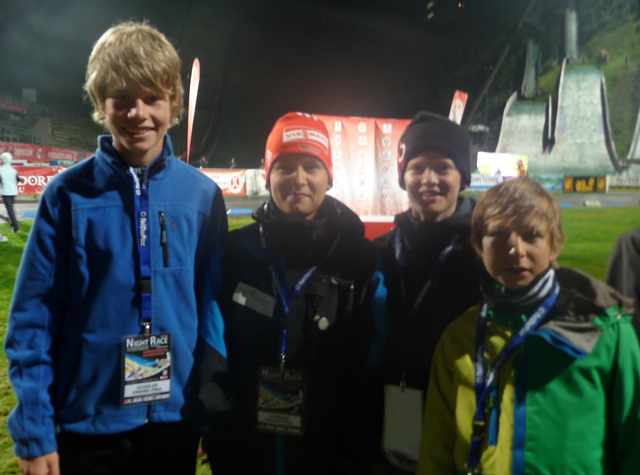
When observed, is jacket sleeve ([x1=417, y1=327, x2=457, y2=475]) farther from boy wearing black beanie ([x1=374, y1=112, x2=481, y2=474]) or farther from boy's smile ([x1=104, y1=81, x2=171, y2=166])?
boy's smile ([x1=104, y1=81, x2=171, y2=166])

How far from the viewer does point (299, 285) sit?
58.2 inches

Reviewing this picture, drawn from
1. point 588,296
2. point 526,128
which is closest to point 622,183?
point 526,128

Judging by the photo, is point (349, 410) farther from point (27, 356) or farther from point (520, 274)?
point (27, 356)

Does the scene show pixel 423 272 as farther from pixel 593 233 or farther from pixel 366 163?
pixel 366 163

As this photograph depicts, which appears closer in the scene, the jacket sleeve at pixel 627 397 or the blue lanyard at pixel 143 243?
the jacket sleeve at pixel 627 397

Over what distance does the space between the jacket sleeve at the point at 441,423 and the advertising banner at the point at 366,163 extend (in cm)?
84

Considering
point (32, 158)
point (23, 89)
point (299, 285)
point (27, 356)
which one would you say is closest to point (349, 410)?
point (299, 285)

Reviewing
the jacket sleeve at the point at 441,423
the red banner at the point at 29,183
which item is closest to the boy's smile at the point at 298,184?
the jacket sleeve at the point at 441,423

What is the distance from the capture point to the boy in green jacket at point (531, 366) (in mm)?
1095

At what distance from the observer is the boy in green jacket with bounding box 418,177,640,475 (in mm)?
1095

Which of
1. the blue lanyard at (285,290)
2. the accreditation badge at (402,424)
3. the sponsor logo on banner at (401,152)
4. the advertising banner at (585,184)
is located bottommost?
the accreditation badge at (402,424)

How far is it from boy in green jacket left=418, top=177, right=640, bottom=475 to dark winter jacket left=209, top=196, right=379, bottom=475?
32 cm

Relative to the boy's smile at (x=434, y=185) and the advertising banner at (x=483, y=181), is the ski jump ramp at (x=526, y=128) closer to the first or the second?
the advertising banner at (x=483, y=181)

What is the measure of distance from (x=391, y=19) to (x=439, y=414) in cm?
148
